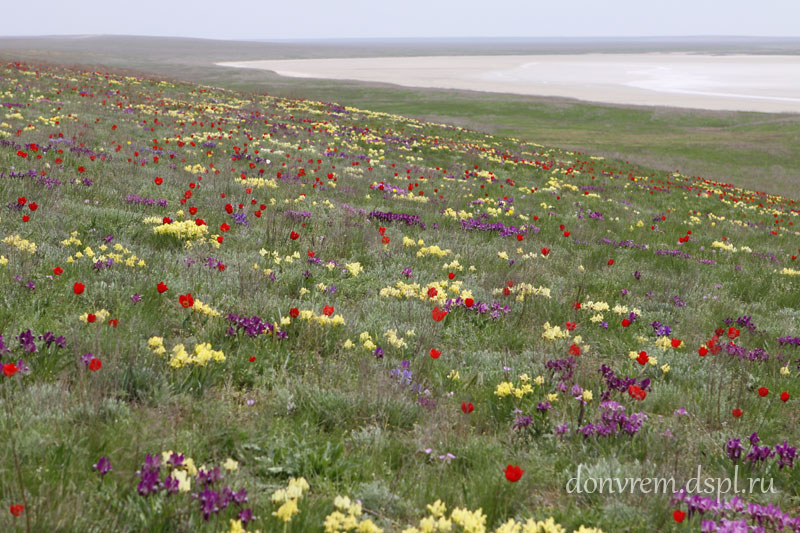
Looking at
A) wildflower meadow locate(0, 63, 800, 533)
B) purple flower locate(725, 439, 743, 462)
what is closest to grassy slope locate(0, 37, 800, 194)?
wildflower meadow locate(0, 63, 800, 533)

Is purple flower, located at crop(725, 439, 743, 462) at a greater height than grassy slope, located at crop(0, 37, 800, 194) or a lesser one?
lesser

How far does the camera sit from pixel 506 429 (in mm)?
4434

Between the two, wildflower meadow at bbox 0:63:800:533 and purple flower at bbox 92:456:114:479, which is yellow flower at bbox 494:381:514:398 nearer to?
wildflower meadow at bbox 0:63:800:533

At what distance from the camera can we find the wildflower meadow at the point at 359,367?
3291 millimetres

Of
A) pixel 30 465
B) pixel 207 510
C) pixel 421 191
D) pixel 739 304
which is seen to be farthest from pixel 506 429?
pixel 421 191

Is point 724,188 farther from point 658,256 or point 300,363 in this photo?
point 300,363

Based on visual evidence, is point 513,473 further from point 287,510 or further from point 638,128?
point 638,128

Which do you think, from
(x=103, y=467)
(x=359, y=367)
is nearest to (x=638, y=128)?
(x=359, y=367)

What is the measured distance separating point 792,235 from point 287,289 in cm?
1630

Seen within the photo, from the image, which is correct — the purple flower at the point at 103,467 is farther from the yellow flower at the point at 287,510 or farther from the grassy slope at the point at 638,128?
the grassy slope at the point at 638,128

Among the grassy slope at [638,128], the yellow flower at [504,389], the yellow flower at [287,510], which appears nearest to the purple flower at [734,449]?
the yellow flower at [504,389]

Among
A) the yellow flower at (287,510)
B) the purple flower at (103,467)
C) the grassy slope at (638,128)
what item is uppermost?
the grassy slope at (638,128)

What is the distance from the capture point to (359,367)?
500 centimetres

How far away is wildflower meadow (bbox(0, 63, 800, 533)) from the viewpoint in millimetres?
3291
